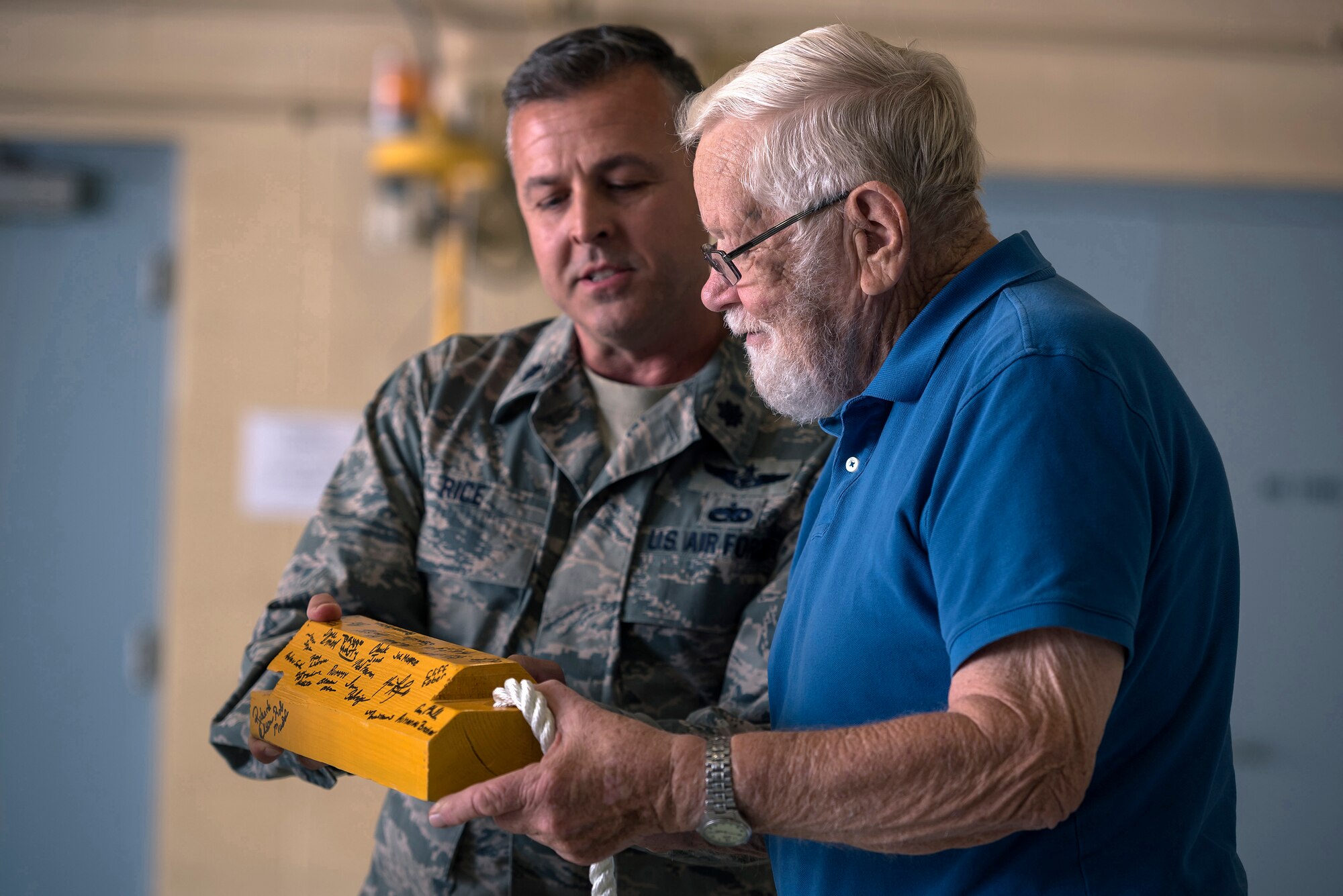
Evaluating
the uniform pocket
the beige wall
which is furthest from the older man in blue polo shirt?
the beige wall

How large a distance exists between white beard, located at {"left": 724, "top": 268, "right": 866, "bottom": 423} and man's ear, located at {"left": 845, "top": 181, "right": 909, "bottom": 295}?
46 mm

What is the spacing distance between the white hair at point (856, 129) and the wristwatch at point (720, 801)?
17.8 inches

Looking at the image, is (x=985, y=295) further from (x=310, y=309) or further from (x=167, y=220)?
(x=167, y=220)

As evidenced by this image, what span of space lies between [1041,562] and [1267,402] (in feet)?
7.86

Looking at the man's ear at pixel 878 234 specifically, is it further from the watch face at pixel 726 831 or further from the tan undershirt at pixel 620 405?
the tan undershirt at pixel 620 405

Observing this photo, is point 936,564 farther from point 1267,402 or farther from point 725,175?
point 1267,402

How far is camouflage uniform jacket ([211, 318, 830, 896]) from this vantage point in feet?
4.15

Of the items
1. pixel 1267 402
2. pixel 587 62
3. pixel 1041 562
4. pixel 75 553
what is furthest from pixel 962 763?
pixel 75 553

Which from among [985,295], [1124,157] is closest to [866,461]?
[985,295]

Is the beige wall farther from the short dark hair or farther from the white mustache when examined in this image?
the white mustache

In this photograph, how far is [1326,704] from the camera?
2654 mm

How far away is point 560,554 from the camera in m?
1.35

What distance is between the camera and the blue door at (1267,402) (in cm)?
266

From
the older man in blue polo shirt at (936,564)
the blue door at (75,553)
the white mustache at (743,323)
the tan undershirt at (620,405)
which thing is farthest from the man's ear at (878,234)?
the blue door at (75,553)
